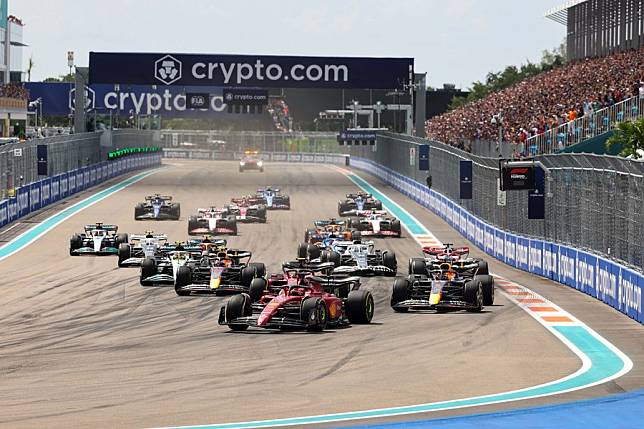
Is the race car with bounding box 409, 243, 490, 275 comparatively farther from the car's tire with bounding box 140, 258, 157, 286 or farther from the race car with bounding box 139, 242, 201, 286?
the car's tire with bounding box 140, 258, 157, 286

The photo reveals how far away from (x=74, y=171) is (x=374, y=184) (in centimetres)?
1947

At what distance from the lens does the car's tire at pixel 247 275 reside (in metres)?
28.9

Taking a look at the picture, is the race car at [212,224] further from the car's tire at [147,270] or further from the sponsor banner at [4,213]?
the car's tire at [147,270]

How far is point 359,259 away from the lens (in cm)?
3344

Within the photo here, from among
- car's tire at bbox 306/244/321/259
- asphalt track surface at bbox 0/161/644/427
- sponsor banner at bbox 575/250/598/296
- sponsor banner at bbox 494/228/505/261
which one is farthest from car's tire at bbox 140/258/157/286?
sponsor banner at bbox 494/228/505/261

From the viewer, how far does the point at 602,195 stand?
27969 millimetres

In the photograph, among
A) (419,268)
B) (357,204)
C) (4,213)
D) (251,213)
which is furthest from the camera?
(357,204)

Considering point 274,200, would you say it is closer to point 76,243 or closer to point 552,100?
point 552,100

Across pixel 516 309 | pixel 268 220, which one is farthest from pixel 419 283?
pixel 268 220

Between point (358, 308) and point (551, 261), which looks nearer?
point (358, 308)

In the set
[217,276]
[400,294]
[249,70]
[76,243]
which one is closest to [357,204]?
[76,243]

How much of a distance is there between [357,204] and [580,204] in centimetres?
2348

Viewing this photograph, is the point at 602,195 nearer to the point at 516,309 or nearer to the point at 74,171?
the point at 516,309

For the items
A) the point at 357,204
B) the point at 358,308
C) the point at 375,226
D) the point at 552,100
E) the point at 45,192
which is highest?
the point at 552,100
